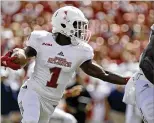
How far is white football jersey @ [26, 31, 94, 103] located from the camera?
16.8 ft

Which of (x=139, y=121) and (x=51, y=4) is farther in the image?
(x=51, y=4)

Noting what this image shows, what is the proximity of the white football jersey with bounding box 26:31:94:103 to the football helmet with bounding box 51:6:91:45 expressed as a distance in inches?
3.4

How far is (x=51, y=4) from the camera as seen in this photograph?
12.4m

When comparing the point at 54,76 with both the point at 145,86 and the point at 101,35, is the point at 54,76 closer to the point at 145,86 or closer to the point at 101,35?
the point at 145,86

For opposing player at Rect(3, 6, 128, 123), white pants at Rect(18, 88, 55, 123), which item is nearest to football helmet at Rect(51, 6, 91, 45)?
opposing player at Rect(3, 6, 128, 123)

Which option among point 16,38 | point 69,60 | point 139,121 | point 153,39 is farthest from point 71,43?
point 16,38

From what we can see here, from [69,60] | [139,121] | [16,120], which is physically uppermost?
[69,60]

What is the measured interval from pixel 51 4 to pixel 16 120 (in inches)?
150

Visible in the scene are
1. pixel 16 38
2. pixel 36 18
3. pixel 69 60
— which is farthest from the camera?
pixel 36 18

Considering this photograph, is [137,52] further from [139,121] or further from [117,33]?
[139,121]

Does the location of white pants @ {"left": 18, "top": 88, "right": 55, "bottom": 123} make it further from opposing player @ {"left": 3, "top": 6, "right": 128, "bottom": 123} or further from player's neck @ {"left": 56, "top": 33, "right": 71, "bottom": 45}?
player's neck @ {"left": 56, "top": 33, "right": 71, "bottom": 45}

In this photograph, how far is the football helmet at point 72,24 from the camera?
5.16 meters

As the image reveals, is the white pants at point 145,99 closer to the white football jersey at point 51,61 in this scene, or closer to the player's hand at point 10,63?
the white football jersey at point 51,61

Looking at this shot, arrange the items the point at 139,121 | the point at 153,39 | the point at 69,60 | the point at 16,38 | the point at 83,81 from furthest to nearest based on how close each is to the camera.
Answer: the point at 16,38, the point at 83,81, the point at 139,121, the point at 69,60, the point at 153,39
